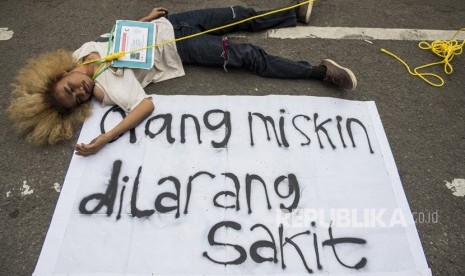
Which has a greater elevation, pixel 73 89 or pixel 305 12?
pixel 305 12

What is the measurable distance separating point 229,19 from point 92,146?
1.38 meters

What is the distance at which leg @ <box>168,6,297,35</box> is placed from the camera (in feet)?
8.49

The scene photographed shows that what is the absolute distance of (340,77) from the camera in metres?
2.32

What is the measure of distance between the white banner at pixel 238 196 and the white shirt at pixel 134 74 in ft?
0.49

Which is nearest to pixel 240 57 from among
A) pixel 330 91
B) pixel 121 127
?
pixel 330 91

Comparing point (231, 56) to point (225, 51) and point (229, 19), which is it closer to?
point (225, 51)

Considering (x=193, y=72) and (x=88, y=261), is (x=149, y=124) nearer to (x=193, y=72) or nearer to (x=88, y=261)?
(x=193, y=72)

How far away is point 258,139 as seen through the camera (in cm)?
215

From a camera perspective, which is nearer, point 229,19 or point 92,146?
point 92,146

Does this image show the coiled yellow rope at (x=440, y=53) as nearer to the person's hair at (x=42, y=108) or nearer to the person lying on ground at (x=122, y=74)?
the person lying on ground at (x=122, y=74)

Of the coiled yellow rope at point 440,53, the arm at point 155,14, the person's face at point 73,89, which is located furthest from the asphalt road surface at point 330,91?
Answer: the arm at point 155,14

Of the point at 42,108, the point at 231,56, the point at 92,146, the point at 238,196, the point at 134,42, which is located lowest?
the point at 238,196

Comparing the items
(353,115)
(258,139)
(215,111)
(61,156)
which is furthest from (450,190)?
(61,156)

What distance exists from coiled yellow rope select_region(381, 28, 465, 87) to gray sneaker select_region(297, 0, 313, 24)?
63 centimetres
